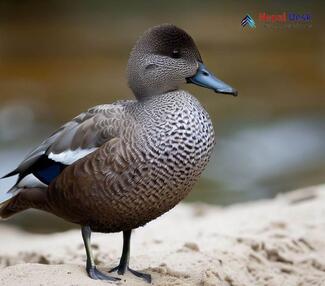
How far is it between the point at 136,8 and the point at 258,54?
3942mm

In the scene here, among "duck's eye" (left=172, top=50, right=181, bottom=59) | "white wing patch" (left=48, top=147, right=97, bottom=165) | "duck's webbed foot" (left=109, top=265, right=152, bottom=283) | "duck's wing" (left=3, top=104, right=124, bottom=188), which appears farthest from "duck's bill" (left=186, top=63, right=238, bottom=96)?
"duck's webbed foot" (left=109, top=265, right=152, bottom=283)

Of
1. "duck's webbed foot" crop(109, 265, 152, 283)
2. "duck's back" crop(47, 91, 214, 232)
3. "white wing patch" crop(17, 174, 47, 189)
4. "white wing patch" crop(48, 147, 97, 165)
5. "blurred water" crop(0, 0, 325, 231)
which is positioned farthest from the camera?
"blurred water" crop(0, 0, 325, 231)

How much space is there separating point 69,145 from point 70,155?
5 centimetres

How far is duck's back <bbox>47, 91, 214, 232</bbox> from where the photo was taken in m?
3.45

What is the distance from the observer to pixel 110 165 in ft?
11.4

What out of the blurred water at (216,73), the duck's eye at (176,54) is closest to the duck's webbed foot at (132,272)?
the blurred water at (216,73)

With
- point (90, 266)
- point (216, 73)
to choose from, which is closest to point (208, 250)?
point (90, 266)

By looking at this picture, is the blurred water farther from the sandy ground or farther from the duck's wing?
the sandy ground

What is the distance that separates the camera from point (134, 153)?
3465mm

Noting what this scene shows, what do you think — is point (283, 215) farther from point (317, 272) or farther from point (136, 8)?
point (136, 8)

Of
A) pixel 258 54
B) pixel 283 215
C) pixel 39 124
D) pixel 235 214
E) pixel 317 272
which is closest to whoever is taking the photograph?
pixel 317 272

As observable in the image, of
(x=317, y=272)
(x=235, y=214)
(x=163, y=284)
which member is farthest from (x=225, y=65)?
(x=163, y=284)

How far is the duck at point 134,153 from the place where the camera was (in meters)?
3.46

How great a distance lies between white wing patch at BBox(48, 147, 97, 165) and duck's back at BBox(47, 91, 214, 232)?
31 millimetres
